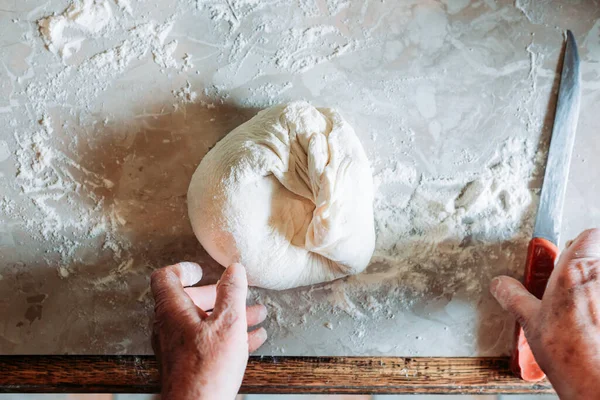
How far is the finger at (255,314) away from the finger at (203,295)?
10cm

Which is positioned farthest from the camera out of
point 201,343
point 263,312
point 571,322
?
point 263,312

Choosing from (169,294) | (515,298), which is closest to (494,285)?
(515,298)

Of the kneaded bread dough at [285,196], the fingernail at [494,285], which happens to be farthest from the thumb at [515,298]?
the kneaded bread dough at [285,196]

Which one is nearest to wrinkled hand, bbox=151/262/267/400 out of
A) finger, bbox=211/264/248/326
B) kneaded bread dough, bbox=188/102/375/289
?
finger, bbox=211/264/248/326

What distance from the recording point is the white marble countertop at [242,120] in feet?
4.13

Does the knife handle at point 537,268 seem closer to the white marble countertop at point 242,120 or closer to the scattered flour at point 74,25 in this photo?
the white marble countertop at point 242,120

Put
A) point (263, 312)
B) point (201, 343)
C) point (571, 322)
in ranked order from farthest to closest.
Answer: point (263, 312) < point (571, 322) < point (201, 343)

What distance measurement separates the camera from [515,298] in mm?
1121

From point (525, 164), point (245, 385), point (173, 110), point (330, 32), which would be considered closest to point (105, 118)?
point (173, 110)

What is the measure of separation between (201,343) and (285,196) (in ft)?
1.32

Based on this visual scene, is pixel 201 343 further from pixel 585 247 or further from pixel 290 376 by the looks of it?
pixel 585 247

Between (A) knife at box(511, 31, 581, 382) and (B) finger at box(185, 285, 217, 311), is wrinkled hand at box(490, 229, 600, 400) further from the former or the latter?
(B) finger at box(185, 285, 217, 311)

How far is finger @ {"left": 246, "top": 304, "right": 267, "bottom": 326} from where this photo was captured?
1209 millimetres

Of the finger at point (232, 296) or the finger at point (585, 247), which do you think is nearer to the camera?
the finger at point (232, 296)
